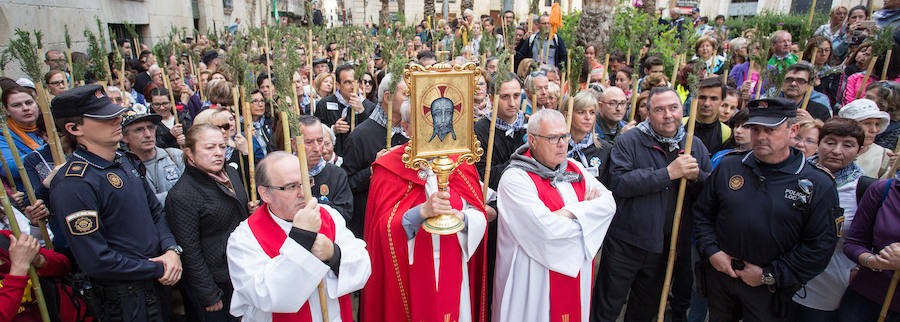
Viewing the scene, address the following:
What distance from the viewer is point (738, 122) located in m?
4.39

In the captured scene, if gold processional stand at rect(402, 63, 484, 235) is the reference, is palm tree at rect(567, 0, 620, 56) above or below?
above

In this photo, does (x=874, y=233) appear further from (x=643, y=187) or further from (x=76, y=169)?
(x=76, y=169)

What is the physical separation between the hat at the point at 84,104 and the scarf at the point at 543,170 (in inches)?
100

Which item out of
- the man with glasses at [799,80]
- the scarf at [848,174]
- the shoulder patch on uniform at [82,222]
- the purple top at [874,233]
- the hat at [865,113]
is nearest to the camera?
the shoulder patch on uniform at [82,222]

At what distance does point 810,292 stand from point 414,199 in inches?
113

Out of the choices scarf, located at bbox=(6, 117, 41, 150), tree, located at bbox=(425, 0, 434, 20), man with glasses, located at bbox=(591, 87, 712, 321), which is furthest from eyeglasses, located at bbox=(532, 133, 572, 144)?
tree, located at bbox=(425, 0, 434, 20)

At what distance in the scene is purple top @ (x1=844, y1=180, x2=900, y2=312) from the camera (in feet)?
9.70

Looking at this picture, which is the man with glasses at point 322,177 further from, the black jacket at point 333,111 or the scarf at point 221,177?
the black jacket at point 333,111

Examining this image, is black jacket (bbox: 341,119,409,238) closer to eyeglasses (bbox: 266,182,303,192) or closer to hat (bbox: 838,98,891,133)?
eyeglasses (bbox: 266,182,303,192)

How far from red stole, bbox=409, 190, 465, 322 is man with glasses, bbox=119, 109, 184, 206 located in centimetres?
193

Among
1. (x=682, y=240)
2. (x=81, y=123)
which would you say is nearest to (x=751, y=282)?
(x=682, y=240)

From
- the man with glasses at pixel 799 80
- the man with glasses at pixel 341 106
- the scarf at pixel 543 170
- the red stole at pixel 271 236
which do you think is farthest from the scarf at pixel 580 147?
the man with glasses at pixel 341 106

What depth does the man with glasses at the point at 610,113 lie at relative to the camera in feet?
15.1

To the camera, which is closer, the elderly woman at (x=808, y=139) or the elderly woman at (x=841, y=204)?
the elderly woman at (x=841, y=204)
